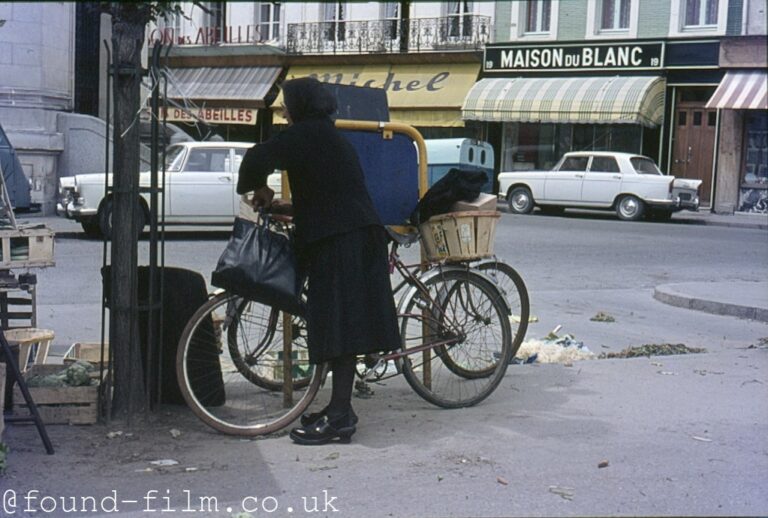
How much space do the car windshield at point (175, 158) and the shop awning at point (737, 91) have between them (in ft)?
50.3

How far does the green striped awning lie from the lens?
1139 inches

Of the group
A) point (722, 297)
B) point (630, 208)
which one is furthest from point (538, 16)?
point (722, 297)

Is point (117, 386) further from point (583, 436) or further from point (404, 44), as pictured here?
point (404, 44)

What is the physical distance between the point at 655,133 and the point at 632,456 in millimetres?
26294

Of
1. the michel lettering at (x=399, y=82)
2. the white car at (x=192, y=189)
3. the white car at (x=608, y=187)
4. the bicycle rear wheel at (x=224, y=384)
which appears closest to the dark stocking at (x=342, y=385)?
the bicycle rear wheel at (x=224, y=384)

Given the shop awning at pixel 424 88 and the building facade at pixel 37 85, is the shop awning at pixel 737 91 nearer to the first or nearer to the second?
the shop awning at pixel 424 88

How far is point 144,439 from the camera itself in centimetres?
521

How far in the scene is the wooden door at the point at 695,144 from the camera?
2917cm

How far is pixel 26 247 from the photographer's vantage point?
6.84 metres

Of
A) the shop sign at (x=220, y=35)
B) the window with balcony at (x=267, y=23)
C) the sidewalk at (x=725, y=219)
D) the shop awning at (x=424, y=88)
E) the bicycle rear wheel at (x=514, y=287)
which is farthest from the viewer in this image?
the shop sign at (x=220, y=35)

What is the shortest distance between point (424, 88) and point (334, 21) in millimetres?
4577

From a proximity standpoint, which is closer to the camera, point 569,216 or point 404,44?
point 569,216

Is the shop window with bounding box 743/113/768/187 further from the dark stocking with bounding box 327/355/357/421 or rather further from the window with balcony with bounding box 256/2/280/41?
the dark stocking with bounding box 327/355/357/421

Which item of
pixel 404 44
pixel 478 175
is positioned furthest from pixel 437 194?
pixel 404 44
